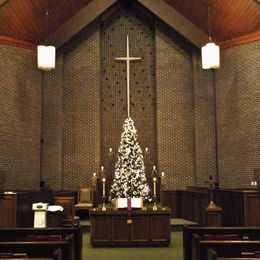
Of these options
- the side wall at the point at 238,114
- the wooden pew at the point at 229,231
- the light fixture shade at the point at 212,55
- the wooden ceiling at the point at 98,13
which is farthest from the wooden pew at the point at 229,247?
the wooden ceiling at the point at 98,13

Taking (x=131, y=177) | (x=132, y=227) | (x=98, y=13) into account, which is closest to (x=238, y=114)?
(x=131, y=177)

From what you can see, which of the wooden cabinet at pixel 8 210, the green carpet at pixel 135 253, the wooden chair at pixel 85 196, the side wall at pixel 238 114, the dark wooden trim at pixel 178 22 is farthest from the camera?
the dark wooden trim at pixel 178 22

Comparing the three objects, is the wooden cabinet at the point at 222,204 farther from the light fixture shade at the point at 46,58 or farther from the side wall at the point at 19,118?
the light fixture shade at the point at 46,58

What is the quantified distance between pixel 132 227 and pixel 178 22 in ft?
23.2

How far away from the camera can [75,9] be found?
12.2 meters

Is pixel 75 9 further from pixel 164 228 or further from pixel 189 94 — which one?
pixel 164 228

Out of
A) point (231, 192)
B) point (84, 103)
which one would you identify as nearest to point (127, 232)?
point (231, 192)

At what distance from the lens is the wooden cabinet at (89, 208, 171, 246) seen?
7.88m

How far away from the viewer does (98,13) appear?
1245 cm

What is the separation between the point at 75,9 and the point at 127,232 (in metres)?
7.32

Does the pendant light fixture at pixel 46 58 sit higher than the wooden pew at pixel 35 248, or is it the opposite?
the pendant light fixture at pixel 46 58

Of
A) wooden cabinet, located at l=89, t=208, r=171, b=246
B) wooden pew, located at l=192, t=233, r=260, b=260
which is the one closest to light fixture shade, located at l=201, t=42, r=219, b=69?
wooden cabinet, located at l=89, t=208, r=171, b=246

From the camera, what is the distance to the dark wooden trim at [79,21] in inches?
487

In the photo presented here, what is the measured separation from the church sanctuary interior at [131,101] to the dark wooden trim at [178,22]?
31 millimetres
